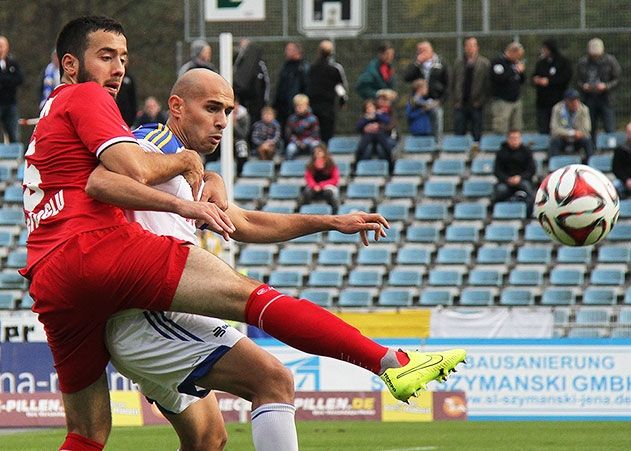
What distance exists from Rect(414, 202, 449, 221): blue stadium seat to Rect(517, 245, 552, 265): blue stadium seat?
1.75 m

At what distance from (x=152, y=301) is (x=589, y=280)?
52.7ft

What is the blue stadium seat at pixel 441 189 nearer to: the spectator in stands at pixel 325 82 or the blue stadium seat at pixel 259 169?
the spectator in stands at pixel 325 82

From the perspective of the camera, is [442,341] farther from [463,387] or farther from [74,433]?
[74,433]

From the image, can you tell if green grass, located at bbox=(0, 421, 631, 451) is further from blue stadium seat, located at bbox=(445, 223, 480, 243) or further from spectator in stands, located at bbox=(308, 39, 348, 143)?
spectator in stands, located at bbox=(308, 39, 348, 143)

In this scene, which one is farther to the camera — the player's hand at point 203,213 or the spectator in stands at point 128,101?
the spectator in stands at point 128,101

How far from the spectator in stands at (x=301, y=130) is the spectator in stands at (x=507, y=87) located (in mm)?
3077

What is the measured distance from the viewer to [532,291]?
68.7ft

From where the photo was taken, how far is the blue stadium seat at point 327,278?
72.6 feet

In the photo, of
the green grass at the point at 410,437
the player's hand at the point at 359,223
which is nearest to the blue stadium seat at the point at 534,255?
the green grass at the point at 410,437

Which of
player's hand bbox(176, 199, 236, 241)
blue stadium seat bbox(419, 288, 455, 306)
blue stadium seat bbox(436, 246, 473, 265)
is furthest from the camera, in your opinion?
blue stadium seat bbox(436, 246, 473, 265)

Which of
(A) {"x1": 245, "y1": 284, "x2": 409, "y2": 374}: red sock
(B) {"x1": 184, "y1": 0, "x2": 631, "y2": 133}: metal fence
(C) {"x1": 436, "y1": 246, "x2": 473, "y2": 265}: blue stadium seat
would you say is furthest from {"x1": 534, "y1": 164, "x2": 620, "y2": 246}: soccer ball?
(B) {"x1": 184, "y1": 0, "x2": 631, "y2": 133}: metal fence

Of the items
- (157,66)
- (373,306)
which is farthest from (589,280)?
(157,66)

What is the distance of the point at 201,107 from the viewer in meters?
6.68

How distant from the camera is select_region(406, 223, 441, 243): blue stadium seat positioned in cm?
2273
